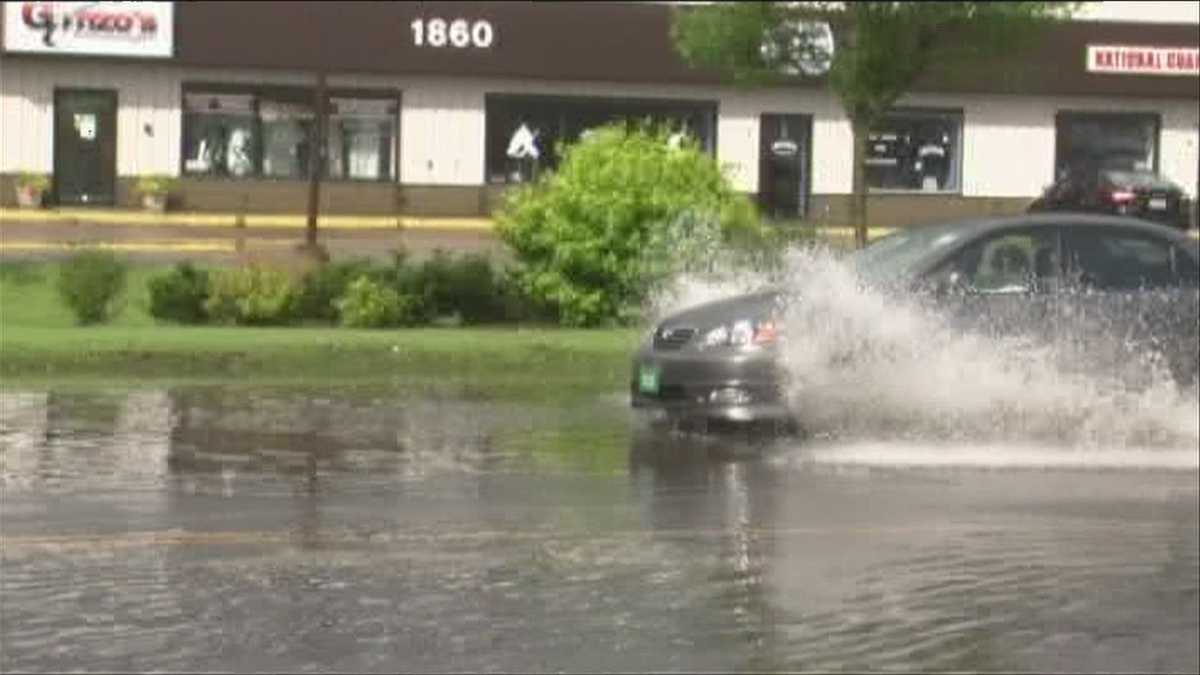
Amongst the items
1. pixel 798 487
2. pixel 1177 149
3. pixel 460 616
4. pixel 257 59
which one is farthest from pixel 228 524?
pixel 1177 149

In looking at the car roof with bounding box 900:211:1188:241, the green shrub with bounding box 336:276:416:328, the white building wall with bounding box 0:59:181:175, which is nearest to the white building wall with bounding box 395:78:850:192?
the white building wall with bounding box 0:59:181:175

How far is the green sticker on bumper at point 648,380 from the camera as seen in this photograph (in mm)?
14297

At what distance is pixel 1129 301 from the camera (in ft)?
46.8

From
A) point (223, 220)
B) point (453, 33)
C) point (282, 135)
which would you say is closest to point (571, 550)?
point (223, 220)

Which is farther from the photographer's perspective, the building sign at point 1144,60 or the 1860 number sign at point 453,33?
the building sign at point 1144,60

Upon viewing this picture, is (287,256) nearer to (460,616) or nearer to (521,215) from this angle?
(521,215)

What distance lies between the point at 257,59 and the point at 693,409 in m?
35.1

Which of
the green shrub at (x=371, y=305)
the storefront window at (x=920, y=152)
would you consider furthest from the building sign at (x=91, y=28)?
the green shrub at (x=371, y=305)

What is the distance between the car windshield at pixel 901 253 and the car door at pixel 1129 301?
0.84m

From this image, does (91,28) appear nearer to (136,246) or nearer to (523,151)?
(523,151)

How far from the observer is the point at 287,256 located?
959 inches

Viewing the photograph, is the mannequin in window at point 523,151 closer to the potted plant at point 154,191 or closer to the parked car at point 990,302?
the potted plant at point 154,191

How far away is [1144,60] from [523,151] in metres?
15.6

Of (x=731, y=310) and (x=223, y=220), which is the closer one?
(x=731, y=310)
